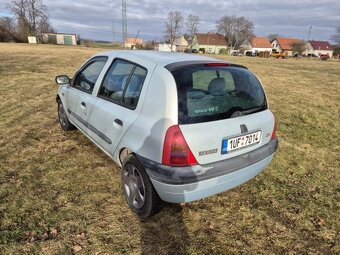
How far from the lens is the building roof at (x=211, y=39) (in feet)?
300

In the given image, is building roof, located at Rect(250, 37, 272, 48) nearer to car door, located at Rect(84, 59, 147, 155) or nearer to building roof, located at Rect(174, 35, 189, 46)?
building roof, located at Rect(174, 35, 189, 46)

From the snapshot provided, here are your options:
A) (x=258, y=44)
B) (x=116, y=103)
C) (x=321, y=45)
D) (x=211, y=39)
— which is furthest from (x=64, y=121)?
(x=321, y=45)

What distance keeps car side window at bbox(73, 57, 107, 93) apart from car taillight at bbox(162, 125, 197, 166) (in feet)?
5.95

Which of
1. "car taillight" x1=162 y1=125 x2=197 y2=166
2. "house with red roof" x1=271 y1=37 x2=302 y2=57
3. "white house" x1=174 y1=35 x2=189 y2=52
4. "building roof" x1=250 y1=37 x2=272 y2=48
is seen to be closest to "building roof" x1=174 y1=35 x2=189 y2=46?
"white house" x1=174 y1=35 x2=189 y2=52

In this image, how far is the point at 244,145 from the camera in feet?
9.54

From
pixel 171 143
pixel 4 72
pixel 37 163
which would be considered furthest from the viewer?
pixel 4 72

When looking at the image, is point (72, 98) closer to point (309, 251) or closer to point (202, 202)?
point (202, 202)

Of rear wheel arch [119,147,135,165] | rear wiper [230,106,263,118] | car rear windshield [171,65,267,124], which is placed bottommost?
rear wheel arch [119,147,135,165]

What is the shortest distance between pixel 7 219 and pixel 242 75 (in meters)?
3.06

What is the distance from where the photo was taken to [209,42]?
9131 centimetres

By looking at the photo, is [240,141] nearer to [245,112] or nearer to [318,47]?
[245,112]

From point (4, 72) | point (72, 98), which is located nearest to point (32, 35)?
point (4, 72)

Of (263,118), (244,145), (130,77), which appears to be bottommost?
(244,145)

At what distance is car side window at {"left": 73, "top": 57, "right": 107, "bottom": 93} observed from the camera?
12.7 ft
